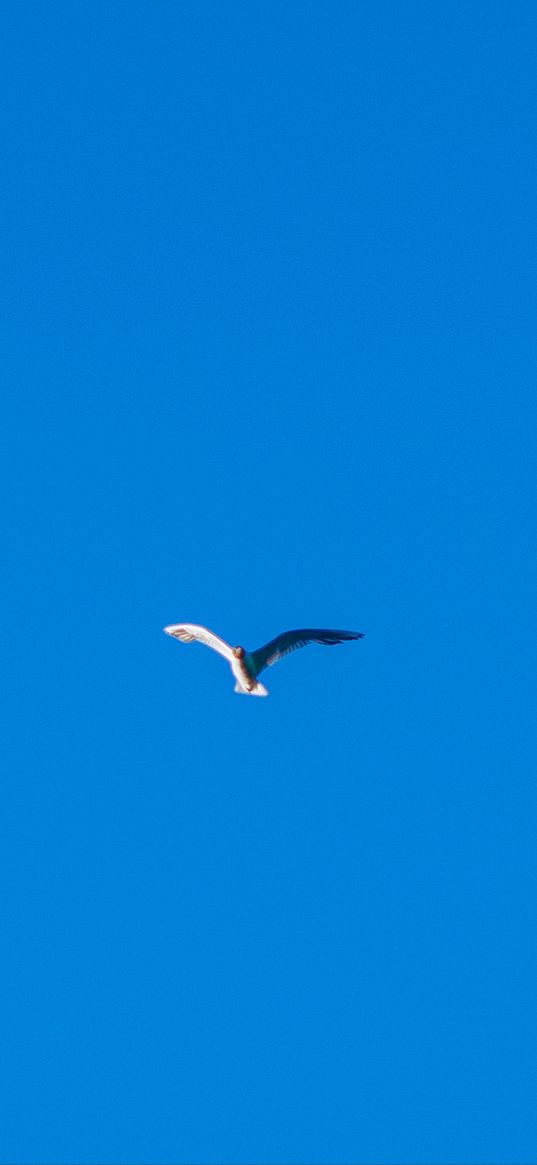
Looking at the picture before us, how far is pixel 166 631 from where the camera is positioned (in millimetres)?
33875

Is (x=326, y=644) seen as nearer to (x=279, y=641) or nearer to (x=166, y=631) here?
(x=279, y=641)

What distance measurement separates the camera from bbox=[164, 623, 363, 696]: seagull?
106 ft

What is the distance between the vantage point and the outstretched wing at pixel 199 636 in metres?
32.7

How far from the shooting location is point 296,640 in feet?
111

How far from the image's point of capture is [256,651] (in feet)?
108

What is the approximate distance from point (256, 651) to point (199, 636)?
4.09 feet

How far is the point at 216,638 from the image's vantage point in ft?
108

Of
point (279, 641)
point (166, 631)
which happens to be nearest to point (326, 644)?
point (279, 641)

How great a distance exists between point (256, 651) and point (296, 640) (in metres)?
1.15

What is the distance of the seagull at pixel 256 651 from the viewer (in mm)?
32438

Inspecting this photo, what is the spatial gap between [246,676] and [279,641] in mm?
1256

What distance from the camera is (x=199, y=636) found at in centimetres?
3344

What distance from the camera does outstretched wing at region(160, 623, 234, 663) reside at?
32656mm

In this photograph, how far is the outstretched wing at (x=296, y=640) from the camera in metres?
33.2
